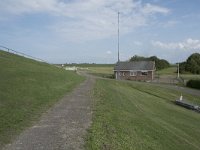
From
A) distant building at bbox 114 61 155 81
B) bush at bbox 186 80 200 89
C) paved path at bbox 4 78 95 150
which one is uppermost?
distant building at bbox 114 61 155 81

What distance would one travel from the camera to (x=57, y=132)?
12633 millimetres

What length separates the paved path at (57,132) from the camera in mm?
10805

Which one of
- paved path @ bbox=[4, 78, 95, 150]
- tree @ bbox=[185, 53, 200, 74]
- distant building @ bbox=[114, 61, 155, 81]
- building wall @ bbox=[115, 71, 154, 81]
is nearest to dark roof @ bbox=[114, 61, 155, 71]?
distant building @ bbox=[114, 61, 155, 81]

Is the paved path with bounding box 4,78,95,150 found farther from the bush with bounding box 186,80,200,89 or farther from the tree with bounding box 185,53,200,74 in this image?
the tree with bounding box 185,53,200,74

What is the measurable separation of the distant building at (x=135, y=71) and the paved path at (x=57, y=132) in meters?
67.6

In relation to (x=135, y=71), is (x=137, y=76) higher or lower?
lower

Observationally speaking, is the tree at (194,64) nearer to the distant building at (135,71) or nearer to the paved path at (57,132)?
the distant building at (135,71)

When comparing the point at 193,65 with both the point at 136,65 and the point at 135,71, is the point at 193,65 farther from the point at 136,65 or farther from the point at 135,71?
the point at 135,71

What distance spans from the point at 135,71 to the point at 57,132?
74.4 meters

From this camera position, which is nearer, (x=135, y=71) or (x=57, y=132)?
(x=57, y=132)

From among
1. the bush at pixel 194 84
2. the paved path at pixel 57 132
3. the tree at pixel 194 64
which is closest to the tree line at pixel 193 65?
the tree at pixel 194 64

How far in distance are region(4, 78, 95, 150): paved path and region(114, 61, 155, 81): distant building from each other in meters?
Answer: 67.6

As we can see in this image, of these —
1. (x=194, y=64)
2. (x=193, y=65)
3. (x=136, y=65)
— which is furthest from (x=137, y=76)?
(x=194, y=64)

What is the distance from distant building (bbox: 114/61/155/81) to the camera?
8462 cm
